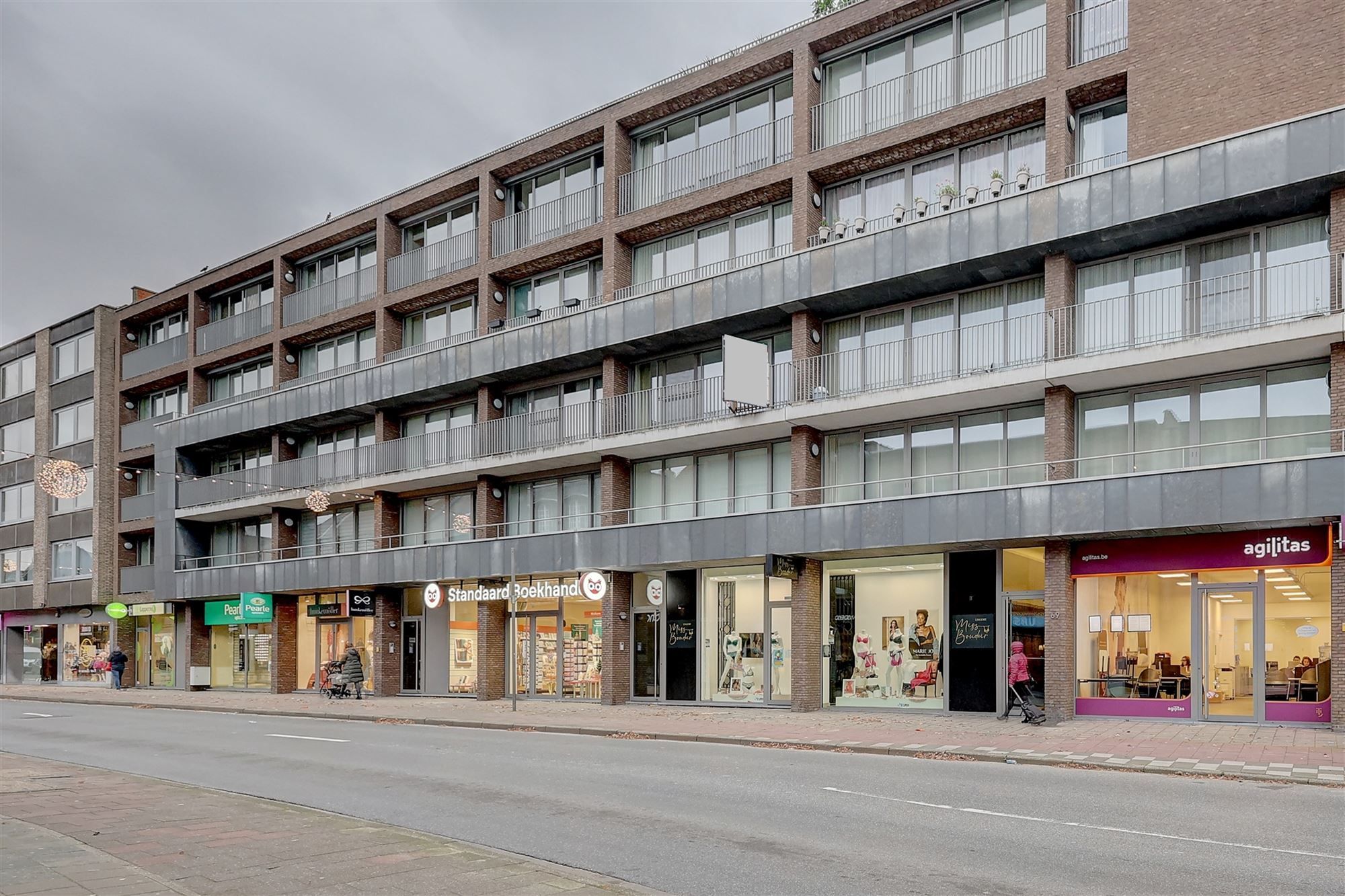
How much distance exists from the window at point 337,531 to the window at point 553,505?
691cm

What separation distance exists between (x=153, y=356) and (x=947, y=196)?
35419 millimetres

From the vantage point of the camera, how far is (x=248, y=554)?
141ft

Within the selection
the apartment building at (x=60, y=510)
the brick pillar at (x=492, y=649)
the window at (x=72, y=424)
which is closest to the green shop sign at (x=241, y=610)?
the apartment building at (x=60, y=510)

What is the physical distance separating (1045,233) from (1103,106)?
11.3ft

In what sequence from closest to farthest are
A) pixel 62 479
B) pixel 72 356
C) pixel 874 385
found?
pixel 62 479 < pixel 874 385 < pixel 72 356

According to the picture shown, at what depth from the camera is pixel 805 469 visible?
84.8ft

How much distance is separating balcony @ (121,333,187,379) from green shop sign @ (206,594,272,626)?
10.1 meters

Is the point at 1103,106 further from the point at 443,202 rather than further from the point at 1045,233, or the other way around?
the point at 443,202

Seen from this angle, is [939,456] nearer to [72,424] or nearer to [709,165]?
[709,165]

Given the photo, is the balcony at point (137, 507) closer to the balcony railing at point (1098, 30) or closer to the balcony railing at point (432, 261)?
the balcony railing at point (432, 261)

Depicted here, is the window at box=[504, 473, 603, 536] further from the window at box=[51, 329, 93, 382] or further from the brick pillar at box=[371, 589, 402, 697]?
the window at box=[51, 329, 93, 382]

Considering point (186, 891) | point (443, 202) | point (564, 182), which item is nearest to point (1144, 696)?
point (186, 891)

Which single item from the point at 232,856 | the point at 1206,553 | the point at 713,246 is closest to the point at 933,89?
the point at 713,246

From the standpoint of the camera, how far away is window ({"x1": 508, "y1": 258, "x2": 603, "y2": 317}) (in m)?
32.3
